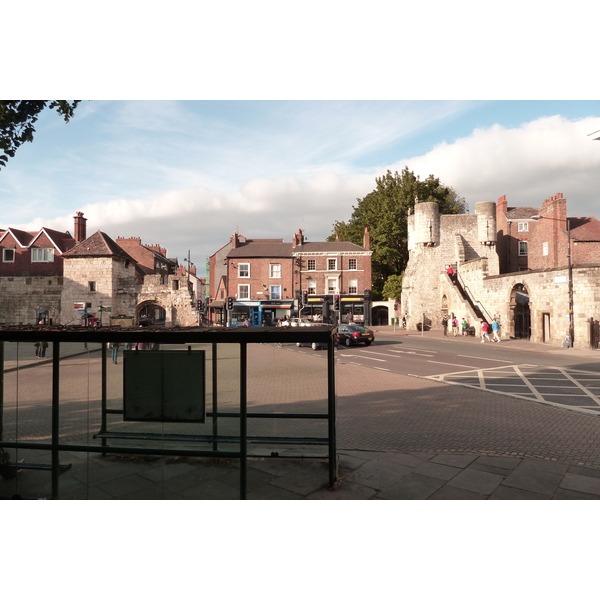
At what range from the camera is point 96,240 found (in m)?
33.6

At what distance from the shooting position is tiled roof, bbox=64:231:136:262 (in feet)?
107

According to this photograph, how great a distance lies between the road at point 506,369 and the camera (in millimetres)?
10062

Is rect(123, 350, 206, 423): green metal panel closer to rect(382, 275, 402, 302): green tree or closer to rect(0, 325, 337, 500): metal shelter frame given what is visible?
rect(0, 325, 337, 500): metal shelter frame

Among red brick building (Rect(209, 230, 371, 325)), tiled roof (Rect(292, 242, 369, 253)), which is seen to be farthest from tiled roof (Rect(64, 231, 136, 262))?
tiled roof (Rect(292, 242, 369, 253))

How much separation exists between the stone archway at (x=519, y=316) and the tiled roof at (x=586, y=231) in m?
15.8

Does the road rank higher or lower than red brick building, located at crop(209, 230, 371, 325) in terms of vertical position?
Answer: lower

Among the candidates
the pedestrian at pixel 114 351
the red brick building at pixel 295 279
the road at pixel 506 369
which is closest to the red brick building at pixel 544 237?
the red brick building at pixel 295 279

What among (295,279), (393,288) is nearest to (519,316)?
(393,288)

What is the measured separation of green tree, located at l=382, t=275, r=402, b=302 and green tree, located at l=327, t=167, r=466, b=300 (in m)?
2.73

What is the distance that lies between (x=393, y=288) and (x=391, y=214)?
28.5 feet

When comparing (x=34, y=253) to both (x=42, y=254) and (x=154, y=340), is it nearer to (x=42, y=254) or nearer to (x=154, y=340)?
(x=42, y=254)

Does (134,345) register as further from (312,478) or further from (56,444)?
(312,478)

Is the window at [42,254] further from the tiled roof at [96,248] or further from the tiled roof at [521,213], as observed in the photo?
the tiled roof at [521,213]

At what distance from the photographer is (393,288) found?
4469 centimetres
